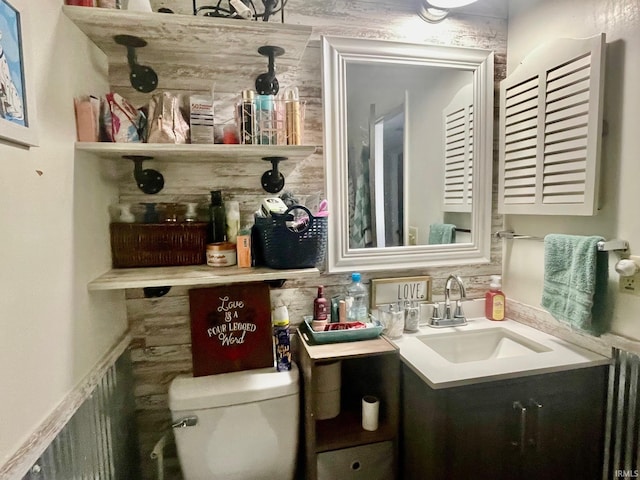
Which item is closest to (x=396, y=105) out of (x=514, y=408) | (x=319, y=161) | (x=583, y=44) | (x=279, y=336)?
(x=319, y=161)

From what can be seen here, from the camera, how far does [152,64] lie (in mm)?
1241

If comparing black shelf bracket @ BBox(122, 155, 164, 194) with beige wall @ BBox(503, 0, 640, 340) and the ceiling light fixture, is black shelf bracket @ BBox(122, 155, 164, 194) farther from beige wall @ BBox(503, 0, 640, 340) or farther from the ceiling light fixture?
beige wall @ BBox(503, 0, 640, 340)

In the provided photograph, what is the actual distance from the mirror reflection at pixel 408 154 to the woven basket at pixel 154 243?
62 centimetres

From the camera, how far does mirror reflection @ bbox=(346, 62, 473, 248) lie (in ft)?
4.68

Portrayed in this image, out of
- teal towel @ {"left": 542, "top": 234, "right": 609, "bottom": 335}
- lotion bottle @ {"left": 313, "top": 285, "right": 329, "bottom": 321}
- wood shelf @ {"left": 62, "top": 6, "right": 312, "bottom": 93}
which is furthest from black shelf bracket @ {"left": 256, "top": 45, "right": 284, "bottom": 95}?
teal towel @ {"left": 542, "top": 234, "right": 609, "bottom": 335}

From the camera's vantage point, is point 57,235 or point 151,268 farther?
point 151,268

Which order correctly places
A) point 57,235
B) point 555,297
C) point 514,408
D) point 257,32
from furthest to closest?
point 555,297 < point 514,408 < point 257,32 < point 57,235

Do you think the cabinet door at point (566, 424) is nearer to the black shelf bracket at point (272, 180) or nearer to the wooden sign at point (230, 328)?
the wooden sign at point (230, 328)

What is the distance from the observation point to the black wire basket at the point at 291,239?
1141 millimetres

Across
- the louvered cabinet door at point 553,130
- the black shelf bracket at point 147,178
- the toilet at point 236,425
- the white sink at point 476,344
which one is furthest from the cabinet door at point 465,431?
the black shelf bracket at point 147,178

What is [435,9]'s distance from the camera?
1446 millimetres

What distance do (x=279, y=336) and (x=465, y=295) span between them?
2.79 ft

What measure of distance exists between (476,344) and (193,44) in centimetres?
153

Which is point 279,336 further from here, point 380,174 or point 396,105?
point 396,105
